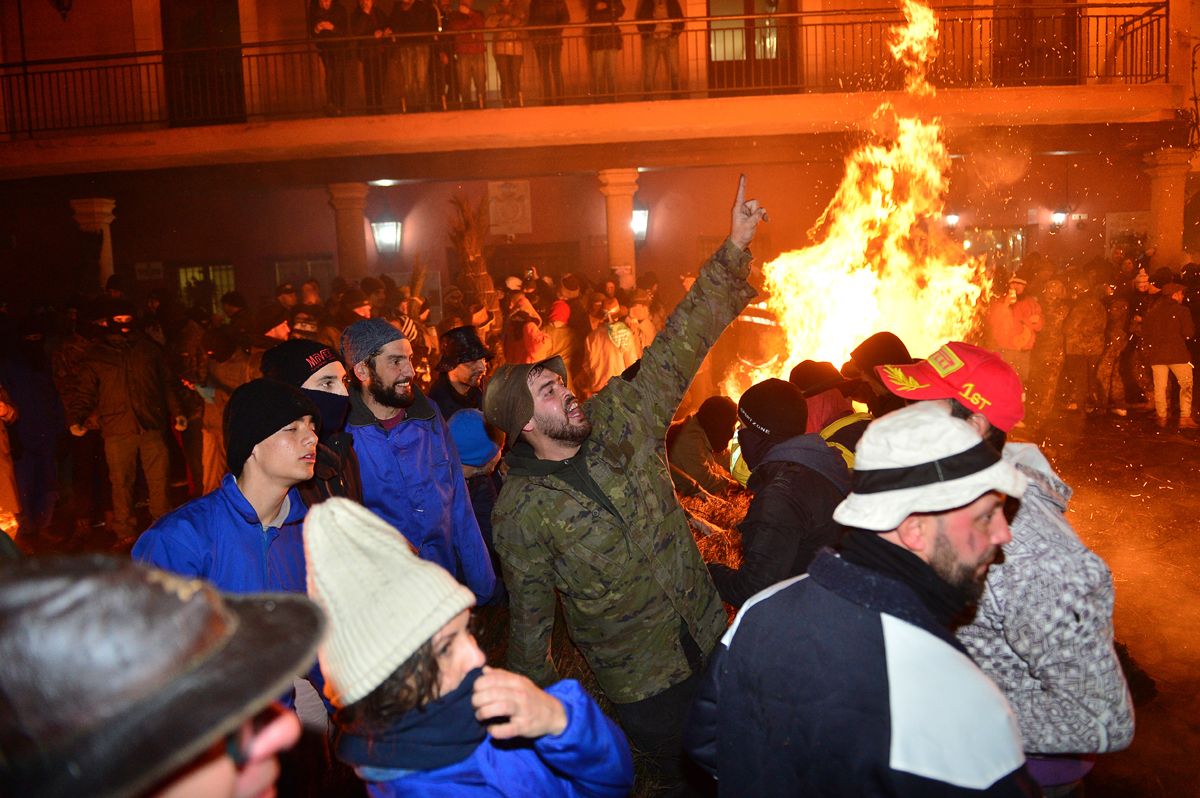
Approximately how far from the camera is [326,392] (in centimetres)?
440

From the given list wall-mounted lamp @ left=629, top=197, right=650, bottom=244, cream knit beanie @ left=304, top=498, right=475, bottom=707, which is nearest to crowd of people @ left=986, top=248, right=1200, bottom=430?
wall-mounted lamp @ left=629, top=197, right=650, bottom=244

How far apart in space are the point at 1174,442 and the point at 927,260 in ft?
15.1

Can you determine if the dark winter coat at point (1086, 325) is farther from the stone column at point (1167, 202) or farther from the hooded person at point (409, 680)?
the hooded person at point (409, 680)

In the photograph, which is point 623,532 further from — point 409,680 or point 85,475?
point 85,475

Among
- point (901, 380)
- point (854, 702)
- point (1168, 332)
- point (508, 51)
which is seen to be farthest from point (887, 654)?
point (508, 51)

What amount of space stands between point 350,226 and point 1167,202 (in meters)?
16.1

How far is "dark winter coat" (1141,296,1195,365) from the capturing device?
1241 cm

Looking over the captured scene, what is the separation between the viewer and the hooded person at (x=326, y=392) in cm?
412

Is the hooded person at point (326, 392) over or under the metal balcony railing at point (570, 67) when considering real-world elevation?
under

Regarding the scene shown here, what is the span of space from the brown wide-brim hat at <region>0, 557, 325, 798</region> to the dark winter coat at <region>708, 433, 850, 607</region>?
2.41 metres

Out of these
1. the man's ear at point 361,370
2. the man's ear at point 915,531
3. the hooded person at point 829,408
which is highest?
the man's ear at point 361,370

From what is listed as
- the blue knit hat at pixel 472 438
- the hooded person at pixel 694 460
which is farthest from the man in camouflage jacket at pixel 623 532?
the hooded person at pixel 694 460

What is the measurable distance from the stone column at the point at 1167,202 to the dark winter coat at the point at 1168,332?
5.48 metres

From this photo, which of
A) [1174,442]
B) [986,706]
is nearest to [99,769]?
[986,706]
